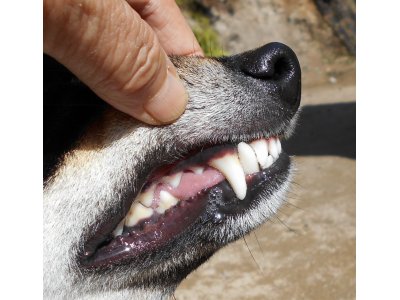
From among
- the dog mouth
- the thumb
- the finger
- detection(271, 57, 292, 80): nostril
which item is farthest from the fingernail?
the finger

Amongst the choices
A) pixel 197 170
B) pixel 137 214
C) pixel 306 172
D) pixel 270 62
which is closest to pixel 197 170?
pixel 197 170

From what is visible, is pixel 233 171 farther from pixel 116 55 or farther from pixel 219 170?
pixel 116 55

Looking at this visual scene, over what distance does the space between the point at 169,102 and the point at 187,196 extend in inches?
14.2

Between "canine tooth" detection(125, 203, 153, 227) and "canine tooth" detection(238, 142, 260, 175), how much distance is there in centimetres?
35

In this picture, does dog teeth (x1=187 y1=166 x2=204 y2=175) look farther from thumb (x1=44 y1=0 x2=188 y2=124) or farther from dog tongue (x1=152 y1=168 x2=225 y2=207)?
thumb (x1=44 y1=0 x2=188 y2=124)

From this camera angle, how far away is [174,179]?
2018 millimetres

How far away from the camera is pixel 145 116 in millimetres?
1808

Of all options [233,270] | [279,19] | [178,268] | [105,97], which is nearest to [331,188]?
[233,270]

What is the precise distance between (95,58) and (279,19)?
1003 centimetres

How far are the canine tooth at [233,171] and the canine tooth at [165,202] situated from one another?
0.17 m

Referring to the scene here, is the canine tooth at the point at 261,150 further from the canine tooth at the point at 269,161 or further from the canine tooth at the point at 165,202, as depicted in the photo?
the canine tooth at the point at 165,202

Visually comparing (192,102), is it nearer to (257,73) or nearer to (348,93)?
(257,73)

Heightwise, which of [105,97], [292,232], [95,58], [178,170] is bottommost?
[292,232]

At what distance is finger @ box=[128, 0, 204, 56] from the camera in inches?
102
